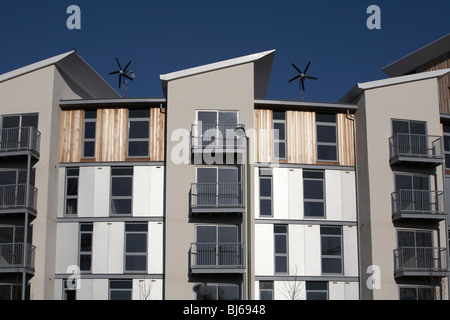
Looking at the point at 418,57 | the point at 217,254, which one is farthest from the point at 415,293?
the point at 418,57

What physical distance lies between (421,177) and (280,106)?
7.81 metres

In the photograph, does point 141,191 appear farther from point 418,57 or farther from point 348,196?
point 418,57

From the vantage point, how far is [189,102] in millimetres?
34000

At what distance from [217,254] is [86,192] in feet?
23.5

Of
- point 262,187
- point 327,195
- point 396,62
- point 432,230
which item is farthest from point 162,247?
point 396,62

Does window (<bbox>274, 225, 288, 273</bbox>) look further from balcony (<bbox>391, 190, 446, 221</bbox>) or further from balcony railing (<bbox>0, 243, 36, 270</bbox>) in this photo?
balcony railing (<bbox>0, 243, 36, 270</bbox>)

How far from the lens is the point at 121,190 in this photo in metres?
34.1

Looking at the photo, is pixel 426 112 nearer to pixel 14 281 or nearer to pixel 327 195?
pixel 327 195

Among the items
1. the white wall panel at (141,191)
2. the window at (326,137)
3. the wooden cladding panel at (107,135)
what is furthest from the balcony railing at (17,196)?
the window at (326,137)

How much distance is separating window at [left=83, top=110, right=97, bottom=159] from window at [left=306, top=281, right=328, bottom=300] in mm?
12189

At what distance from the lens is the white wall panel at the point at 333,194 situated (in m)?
34.4

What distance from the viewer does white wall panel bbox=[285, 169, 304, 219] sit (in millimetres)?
34125

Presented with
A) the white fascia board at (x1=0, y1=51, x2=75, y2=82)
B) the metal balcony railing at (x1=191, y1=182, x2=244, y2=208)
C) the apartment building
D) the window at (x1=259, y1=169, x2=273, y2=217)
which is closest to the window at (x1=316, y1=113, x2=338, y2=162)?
the apartment building
